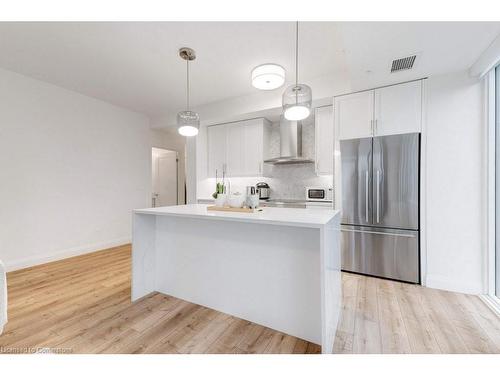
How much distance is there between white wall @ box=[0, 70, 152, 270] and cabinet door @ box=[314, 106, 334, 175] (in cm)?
358

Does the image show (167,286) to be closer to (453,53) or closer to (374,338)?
(374,338)

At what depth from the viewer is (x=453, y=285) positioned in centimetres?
247

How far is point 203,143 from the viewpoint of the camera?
15.5 feet

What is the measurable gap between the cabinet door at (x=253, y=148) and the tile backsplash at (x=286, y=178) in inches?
7.6

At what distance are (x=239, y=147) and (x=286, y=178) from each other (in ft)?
3.55

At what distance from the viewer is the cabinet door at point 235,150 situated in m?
4.36

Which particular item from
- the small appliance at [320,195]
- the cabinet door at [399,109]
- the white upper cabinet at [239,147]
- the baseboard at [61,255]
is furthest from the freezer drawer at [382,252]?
the baseboard at [61,255]

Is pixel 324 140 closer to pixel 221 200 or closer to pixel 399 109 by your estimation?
pixel 399 109

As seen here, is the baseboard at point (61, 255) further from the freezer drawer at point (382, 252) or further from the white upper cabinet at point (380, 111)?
the white upper cabinet at point (380, 111)

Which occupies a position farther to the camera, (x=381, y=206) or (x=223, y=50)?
(x=381, y=206)

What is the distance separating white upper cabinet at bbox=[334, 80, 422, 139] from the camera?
2658 mm

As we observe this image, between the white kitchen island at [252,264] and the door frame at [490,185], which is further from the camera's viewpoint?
the door frame at [490,185]

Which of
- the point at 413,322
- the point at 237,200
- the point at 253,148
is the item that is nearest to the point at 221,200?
the point at 237,200

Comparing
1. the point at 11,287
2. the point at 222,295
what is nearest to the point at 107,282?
the point at 11,287
